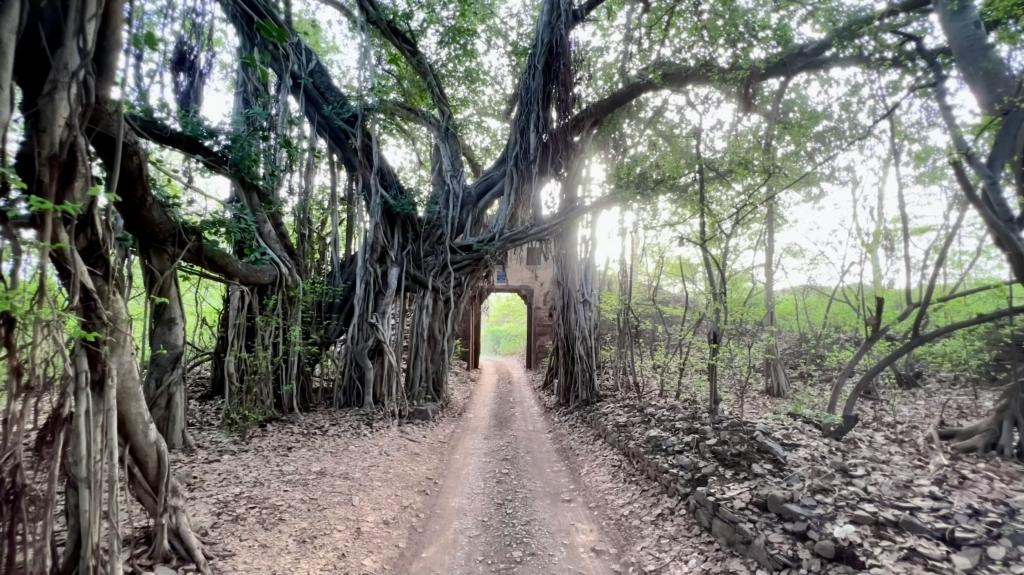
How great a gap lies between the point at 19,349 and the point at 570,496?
12.0 feet

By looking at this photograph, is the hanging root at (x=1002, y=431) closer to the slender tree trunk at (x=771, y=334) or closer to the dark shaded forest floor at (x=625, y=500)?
the dark shaded forest floor at (x=625, y=500)

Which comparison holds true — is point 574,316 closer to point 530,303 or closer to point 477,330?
point 530,303

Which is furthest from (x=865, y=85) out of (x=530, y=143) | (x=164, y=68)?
(x=164, y=68)

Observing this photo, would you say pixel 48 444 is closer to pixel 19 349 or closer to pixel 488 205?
pixel 19 349

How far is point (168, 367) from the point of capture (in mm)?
4250

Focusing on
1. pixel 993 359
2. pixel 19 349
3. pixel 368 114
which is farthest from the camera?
pixel 368 114

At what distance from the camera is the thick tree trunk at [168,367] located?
A: 4.09 metres

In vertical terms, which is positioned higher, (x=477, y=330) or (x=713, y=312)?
(x=713, y=312)

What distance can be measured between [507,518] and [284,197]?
4440 mm

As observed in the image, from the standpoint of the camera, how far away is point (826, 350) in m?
7.80

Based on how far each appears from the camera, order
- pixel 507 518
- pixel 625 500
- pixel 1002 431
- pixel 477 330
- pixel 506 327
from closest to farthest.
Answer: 1. pixel 1002 431
2. pixel 507 518
3. pixel 625 500
4. pixel 477 330
5. pixel 506 327

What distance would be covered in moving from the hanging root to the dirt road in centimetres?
294

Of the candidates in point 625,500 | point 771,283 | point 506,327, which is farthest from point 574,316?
point 506,327

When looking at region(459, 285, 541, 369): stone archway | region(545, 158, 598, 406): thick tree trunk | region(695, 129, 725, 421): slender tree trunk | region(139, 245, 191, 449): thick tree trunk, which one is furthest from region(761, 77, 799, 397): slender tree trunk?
region(459, 285, 541, 369): stone archway
